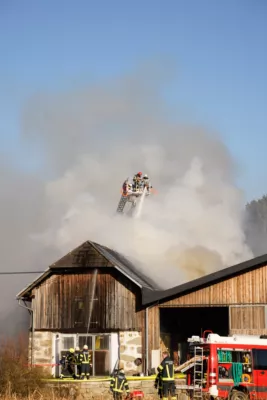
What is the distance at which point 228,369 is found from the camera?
24.6 metres

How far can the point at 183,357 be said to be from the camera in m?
39.1

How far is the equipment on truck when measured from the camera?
53844mm

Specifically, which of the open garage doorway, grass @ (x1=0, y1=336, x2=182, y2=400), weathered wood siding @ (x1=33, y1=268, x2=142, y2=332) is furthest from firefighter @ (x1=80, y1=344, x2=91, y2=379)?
the open garage doorway

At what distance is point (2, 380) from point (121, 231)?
2482 centimetres

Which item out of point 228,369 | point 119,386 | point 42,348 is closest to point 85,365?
point 119,386

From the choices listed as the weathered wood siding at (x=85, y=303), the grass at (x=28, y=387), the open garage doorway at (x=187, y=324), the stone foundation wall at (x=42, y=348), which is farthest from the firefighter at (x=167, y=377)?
the open garage doorway at (x=187, y=324)

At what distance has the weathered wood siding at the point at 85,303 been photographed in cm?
3556

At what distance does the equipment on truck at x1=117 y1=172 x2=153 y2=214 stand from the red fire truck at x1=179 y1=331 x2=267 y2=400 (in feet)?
96.2

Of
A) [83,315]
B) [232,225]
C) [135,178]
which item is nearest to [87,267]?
[83,315]

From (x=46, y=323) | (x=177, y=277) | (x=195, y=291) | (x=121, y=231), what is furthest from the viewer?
(x=121, y=231)

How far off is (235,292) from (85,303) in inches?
316

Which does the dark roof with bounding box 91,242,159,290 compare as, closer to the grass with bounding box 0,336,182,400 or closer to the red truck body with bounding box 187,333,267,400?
the grass with bounding box 0,336,182,400

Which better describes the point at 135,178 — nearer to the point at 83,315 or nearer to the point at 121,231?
the point at 121,231

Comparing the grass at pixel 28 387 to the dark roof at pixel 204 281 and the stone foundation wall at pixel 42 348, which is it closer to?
the stone foundation wall at pixel 42 348
